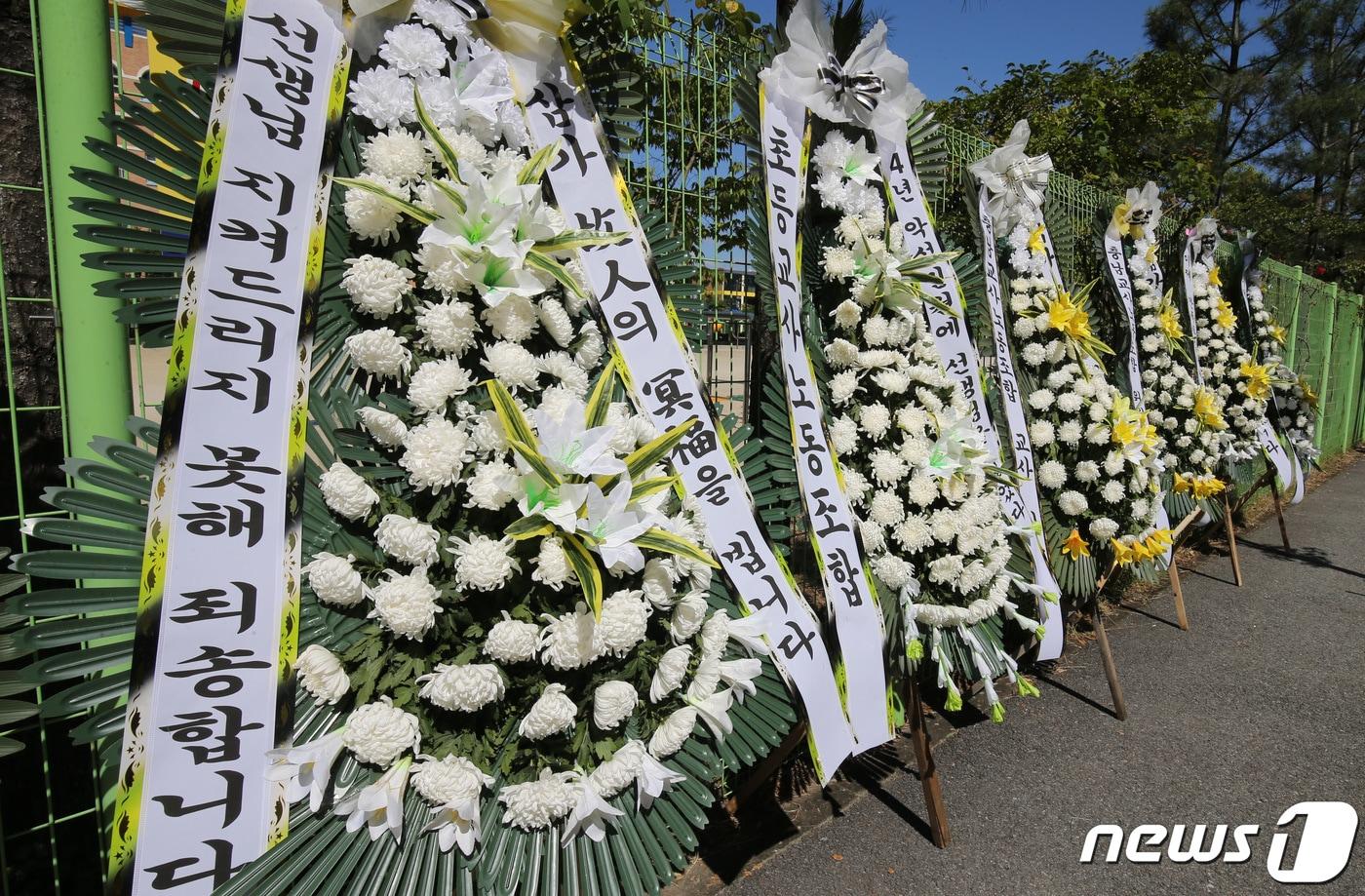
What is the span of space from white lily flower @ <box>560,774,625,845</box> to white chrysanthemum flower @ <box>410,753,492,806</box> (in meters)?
0.19

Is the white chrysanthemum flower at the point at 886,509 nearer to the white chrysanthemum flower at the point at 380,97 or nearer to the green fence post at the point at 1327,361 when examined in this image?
the white chrysanthemum flower at the point at 380,97

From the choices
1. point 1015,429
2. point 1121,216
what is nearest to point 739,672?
point 1015,429

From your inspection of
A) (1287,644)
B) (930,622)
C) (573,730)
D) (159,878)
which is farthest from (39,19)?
(1287,644)

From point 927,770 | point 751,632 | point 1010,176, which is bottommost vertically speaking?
point 927,770

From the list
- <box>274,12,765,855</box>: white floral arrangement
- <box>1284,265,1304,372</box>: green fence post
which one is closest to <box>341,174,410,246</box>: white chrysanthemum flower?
<box>274,12,765,855</box>: white floral arrangement

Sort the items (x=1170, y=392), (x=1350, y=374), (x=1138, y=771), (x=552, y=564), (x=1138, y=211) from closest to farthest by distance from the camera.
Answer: (x=552, y=564)
(x=1138, y=771)
(x=1138, y=211)
(x=1170, y=392)
(x=1350, y=374)

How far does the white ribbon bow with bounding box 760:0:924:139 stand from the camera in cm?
→ 233

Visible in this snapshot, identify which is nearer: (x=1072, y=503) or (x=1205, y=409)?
(x=1072, y=503)

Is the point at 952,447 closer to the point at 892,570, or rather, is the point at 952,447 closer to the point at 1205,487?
the point at 892,570

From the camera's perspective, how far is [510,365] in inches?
57.1

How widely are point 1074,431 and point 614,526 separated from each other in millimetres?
2962

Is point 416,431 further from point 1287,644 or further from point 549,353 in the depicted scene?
point 1287,644

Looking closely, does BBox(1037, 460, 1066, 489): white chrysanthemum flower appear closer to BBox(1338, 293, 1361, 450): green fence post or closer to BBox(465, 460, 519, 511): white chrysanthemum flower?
BBox(465, 460, 519, 511): white chrysanthemum flower

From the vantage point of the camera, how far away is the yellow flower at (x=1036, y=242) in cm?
360
